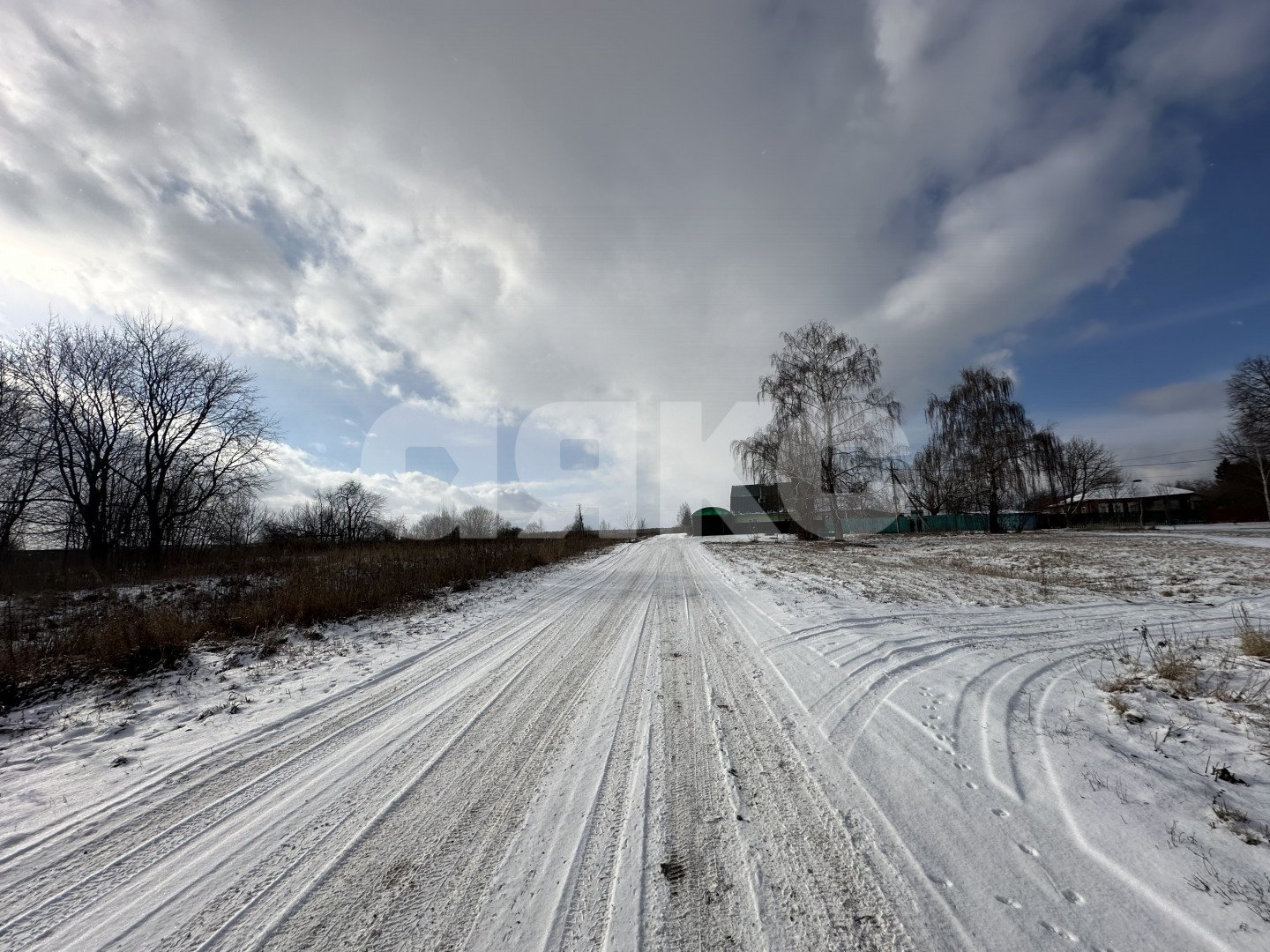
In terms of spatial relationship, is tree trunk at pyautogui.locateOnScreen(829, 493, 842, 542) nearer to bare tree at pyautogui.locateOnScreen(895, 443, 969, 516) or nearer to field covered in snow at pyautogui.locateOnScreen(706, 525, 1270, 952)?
bare tree at pyautogui.locateOnScreen(895, 443, 969, 516)

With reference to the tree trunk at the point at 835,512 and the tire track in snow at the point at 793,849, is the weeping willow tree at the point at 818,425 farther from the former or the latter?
the tire track in snow at the point at 793,849

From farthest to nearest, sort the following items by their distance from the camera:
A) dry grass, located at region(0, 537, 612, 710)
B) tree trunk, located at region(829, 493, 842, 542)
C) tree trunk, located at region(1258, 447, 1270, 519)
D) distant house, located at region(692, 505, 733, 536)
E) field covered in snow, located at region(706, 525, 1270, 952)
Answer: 1. distant house, located at region(692, 505, 733, 536)
2. tree trunk, located at region(1258, 447, 1270, 519)
3. tree trunk, located at region(829, 493, 842, 542)
4. dry grass, located at region(0, 537, 612, 710)
5. field covered in snow, located at region(706, 525, 1270, 952)

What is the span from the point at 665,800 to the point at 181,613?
8.12 metres

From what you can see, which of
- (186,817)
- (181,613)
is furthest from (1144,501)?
(181,613)

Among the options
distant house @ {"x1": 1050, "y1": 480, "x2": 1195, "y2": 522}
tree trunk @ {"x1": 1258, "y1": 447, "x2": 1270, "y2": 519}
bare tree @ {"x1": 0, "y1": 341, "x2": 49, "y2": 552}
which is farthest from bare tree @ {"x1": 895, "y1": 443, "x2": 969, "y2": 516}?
bare tree @ {"x1": 0, "y1": 341, "x2": 49, "y2": 552}

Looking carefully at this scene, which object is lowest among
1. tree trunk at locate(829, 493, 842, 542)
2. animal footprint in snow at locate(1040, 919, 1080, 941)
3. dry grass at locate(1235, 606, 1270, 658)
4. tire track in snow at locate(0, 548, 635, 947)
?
tire track in snow at locate(0, 548, 635, 947)

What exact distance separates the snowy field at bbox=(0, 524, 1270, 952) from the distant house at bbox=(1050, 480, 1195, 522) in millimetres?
58245

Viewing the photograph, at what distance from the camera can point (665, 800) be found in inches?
85.5

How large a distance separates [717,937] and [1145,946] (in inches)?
51.4

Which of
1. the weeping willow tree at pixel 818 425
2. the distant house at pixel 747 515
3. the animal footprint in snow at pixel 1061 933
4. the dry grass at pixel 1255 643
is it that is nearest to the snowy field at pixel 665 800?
the animal footprint in snow at pixel 1061 933

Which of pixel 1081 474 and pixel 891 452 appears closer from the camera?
pixel 891 452

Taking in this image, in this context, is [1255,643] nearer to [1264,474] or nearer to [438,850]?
[438,850]

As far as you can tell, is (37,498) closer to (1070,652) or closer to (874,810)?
(874,810)

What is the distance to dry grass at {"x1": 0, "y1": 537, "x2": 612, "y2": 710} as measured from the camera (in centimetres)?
448
